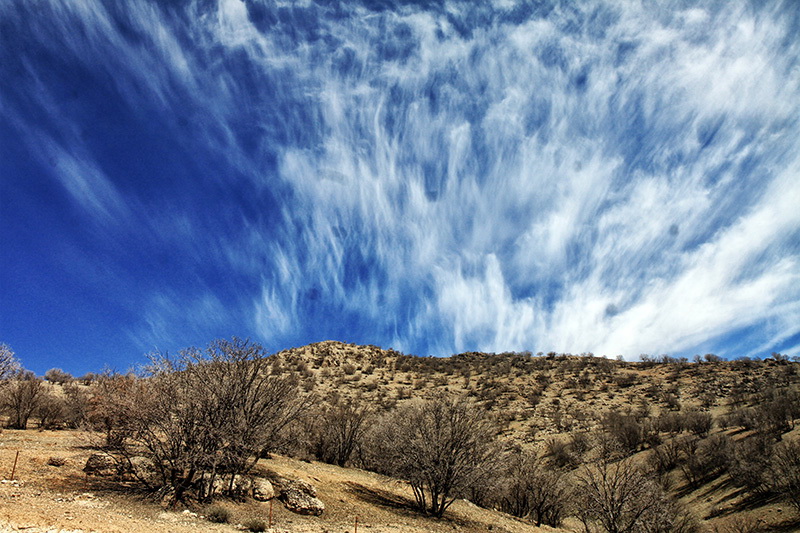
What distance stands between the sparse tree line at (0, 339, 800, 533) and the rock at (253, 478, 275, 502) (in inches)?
37.0

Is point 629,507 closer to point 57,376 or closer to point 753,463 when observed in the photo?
point 753,463

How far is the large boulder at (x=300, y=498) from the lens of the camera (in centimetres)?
1535

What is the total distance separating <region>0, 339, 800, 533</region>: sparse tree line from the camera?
14664mm

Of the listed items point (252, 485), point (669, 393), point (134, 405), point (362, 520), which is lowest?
point (362, 520)

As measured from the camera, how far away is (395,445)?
19.6m

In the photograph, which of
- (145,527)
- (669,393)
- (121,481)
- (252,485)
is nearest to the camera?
(145,527)

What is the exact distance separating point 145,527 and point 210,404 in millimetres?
4663

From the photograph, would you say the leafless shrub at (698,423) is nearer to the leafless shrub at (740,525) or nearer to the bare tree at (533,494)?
the leafless shrub at (740,525)

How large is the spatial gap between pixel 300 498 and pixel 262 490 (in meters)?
1.59

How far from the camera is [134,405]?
46.0 ft

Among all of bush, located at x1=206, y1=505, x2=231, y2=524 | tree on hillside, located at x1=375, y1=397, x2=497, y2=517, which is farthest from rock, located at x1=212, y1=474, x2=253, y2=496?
tree on hillside, located at x1=375, y1=397, x2=497, y2=517

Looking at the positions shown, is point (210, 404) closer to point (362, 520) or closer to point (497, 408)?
point (362, 520)

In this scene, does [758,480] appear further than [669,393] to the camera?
No

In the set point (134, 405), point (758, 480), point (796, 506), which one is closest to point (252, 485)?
point (134, 405)
